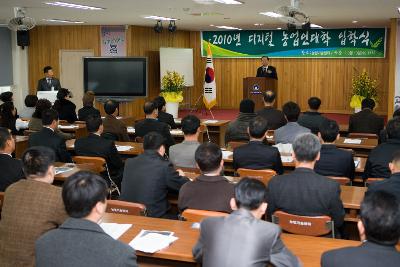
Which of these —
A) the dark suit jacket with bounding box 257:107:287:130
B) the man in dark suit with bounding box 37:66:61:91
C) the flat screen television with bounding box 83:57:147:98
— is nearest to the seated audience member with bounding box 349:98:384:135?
the dark suit jacket with bounding box 257:107:287:130

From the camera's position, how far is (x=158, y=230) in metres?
3.39

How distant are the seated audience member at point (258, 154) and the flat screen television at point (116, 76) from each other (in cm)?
852

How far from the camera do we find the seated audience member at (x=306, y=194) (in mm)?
3557

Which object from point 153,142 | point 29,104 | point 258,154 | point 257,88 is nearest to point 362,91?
point 257,88

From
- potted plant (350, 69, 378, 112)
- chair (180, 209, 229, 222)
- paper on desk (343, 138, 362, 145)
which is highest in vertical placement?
potted plant (350, 69, 378, 112)

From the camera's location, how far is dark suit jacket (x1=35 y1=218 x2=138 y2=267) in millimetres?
2336

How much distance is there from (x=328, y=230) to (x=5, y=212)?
199 cm

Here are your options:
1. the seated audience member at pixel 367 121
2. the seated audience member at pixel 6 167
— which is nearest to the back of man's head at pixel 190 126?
the seated audience member at pixel 6 167

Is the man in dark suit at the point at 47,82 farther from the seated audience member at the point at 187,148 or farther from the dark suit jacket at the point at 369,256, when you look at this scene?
the dark suit jacket at the point at 369,256

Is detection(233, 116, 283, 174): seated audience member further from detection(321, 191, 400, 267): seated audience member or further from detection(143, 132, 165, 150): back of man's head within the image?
detection(321, 191, 400, 267): seated audience member

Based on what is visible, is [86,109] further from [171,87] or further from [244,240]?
[244,240]

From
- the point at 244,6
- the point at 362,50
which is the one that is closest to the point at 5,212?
the point at 244,6

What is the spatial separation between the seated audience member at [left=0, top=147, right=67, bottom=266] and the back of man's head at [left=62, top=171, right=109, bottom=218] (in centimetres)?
70

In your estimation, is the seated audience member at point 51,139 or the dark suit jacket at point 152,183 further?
the seated audience member at point 51,139
